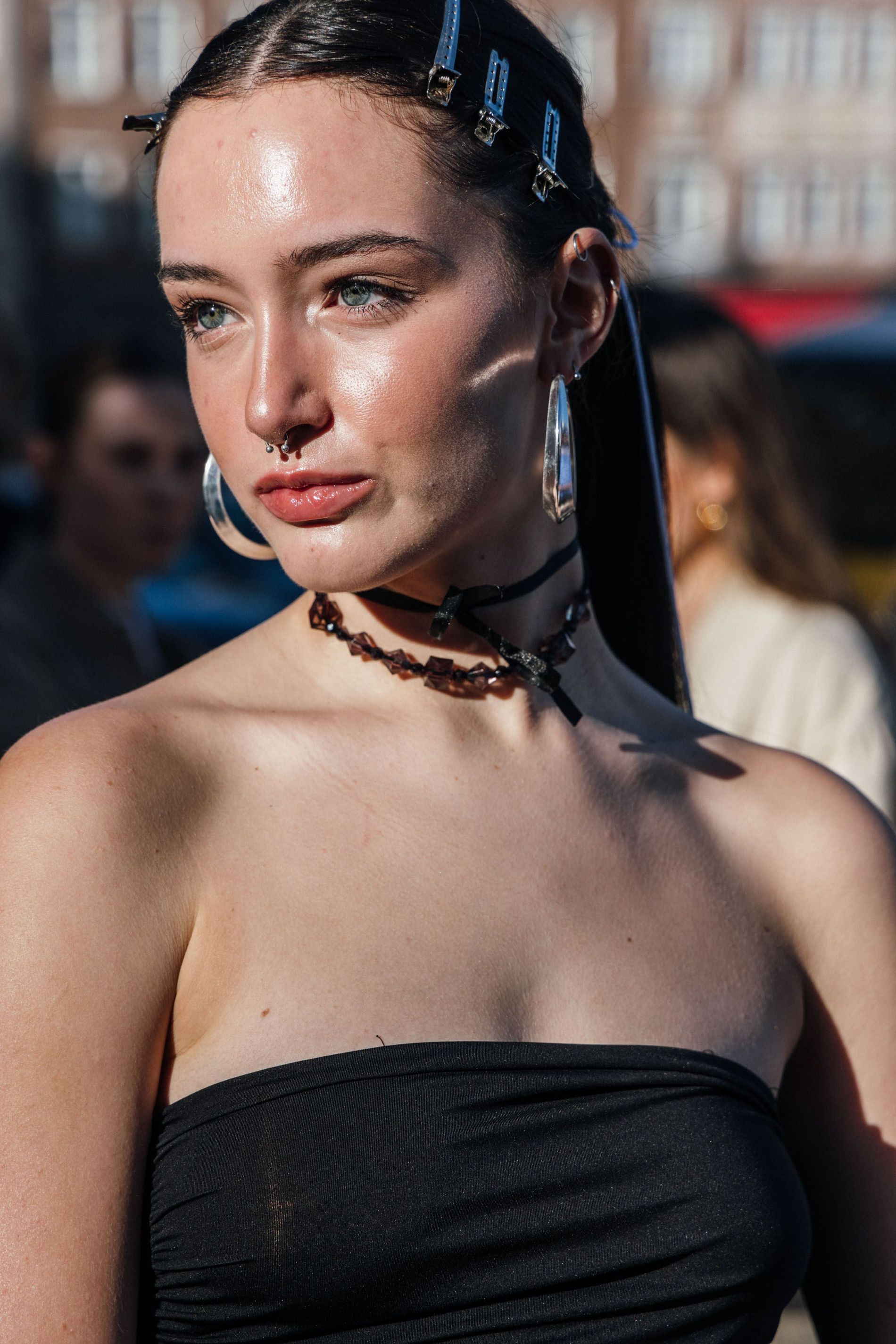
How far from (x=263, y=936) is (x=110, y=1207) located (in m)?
0.28

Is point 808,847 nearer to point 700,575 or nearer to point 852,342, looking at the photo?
point 700,575

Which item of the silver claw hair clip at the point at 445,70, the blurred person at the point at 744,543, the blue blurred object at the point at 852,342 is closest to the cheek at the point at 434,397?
the silver claw hair clip at the point at 445,70

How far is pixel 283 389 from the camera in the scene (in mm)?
1446

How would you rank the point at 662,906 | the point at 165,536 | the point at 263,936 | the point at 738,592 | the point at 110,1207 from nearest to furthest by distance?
1. the point at 110,1207
2. the point at 263,936
3. the point at 662,906
4. the point at 738,592
5. the point at 165,536

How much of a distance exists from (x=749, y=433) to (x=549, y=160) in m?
2.22

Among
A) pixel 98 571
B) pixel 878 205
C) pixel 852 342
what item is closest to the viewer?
pixel 98 571

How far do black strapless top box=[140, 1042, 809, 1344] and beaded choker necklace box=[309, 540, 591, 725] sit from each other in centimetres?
43

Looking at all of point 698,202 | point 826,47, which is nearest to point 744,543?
point 698,202

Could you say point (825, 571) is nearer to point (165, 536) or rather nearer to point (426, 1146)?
point (165, 536)

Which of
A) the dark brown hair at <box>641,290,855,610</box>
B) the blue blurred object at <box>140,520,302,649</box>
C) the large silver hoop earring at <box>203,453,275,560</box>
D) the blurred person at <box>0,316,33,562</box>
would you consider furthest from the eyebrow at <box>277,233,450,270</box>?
the blue blurred object at <box>140,520,302,649</box>

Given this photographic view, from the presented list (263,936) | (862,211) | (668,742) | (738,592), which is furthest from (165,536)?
(862,211)

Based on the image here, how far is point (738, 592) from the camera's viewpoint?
12.3 ft

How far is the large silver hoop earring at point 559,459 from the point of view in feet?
5.30

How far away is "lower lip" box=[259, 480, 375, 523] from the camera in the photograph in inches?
58.2
